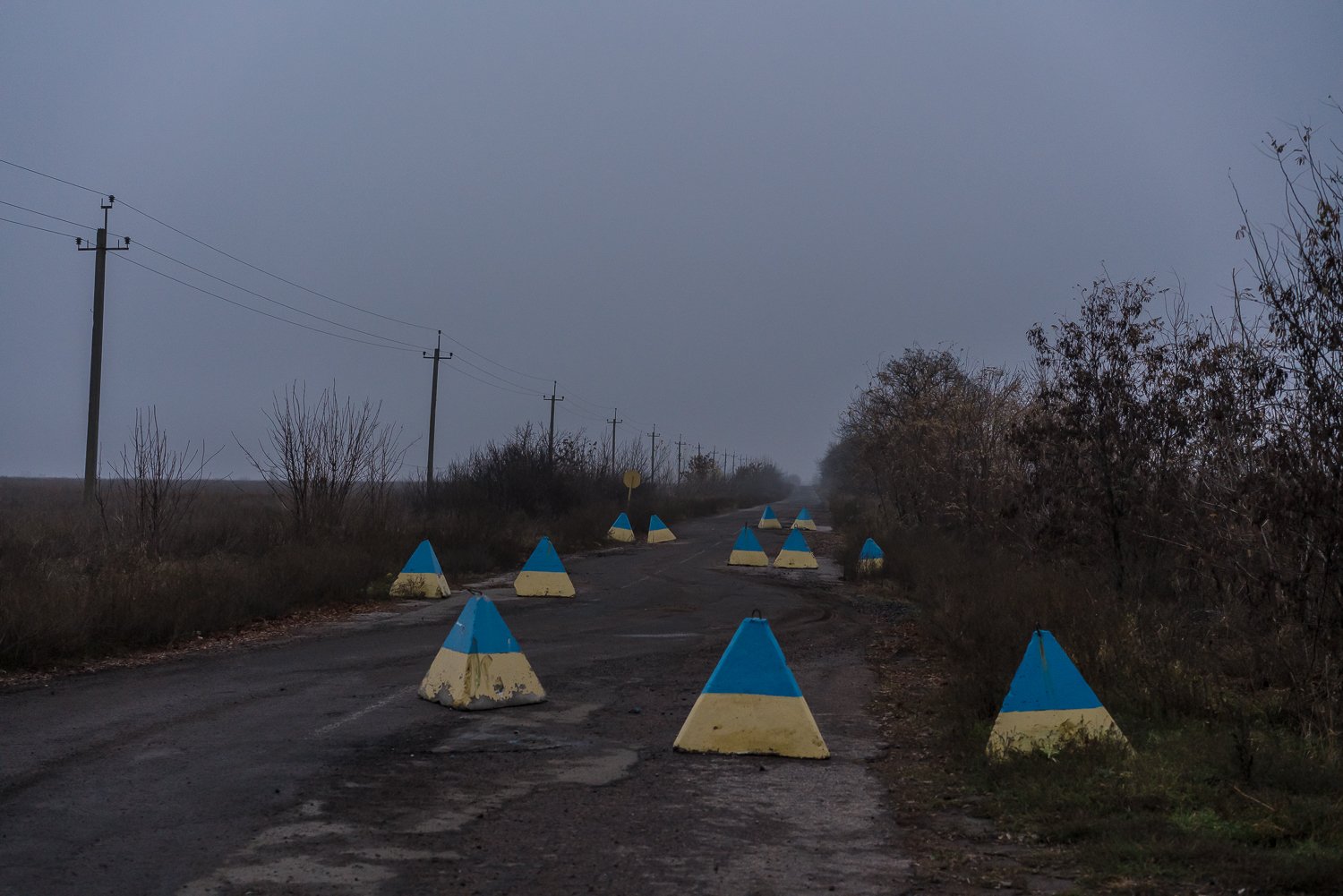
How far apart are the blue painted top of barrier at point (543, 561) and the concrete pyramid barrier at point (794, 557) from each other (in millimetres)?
9636

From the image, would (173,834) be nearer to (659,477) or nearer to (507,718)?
(507,718)

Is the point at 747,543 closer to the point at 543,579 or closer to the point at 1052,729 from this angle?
the point at 543,579

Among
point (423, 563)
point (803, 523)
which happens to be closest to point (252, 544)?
point (423, 563)

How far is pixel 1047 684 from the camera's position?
25.1 ft

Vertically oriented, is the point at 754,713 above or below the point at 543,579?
below

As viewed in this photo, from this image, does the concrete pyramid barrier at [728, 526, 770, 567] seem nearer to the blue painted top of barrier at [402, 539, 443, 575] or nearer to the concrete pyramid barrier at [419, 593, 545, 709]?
the blue painted top of barrier at [402, 539, 443, 575]

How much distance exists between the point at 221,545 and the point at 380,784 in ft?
54.2

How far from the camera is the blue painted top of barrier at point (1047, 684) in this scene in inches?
299

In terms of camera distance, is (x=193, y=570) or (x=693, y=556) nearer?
(x=193, y=570)

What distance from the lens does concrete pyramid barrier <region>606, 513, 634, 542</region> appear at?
4012 centimetres

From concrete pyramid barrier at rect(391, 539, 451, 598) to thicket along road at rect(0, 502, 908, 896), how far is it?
22.6 ft

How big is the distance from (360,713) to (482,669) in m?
1.07

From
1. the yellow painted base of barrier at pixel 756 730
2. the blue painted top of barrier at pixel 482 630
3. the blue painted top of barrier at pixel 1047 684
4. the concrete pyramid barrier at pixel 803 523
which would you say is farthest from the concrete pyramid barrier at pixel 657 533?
the blue painted top of barrier at pixel 1047 684

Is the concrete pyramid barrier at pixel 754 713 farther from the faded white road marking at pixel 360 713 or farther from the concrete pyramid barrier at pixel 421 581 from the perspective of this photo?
the concrete pyramid barrier at pixel 421 581
